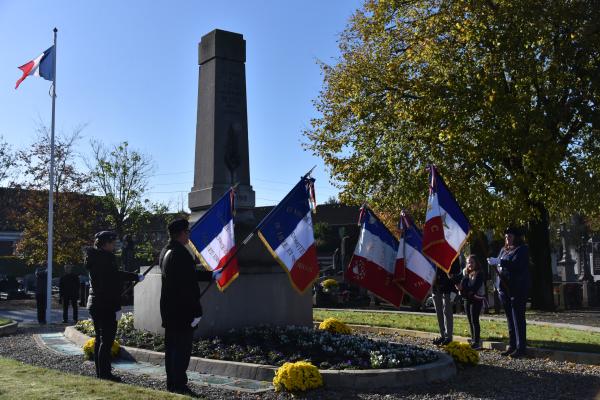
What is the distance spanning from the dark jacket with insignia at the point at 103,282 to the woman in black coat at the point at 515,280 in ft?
18.8

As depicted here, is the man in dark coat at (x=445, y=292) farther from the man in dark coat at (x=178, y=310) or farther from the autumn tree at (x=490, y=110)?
the autumn tree at (x=490, y=110)

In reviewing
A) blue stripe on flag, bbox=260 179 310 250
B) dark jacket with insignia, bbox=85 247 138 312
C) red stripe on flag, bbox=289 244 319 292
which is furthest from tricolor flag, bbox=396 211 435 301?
dark jacket with insignia, bbox=85 247 138 312

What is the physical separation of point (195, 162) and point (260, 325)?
12.9 ft

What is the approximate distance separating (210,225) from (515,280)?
481 centimetres

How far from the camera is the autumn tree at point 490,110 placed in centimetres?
1936

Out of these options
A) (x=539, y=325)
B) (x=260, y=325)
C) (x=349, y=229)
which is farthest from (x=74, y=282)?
(x=349, y=229)

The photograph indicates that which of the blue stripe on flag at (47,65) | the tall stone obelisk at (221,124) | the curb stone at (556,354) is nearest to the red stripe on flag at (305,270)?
the tall stone obelisk at (221,124)

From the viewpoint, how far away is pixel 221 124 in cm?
1246

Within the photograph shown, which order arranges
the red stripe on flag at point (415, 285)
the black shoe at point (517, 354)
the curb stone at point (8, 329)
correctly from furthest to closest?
the curb stone at point (8, 329) → the black shoe at point (517, 354) → the red stripe on flag at point (415, 285)

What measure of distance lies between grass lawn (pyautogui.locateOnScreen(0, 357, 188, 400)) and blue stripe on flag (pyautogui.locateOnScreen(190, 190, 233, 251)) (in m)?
2.59

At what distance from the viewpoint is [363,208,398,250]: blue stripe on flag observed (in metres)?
10.2

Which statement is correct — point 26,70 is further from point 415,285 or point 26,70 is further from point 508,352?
point 508,352

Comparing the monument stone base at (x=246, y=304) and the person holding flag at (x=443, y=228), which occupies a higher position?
the person holding flag at (x=443, y=228)

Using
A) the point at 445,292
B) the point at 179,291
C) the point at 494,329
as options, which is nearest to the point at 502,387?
the point at 445,292
